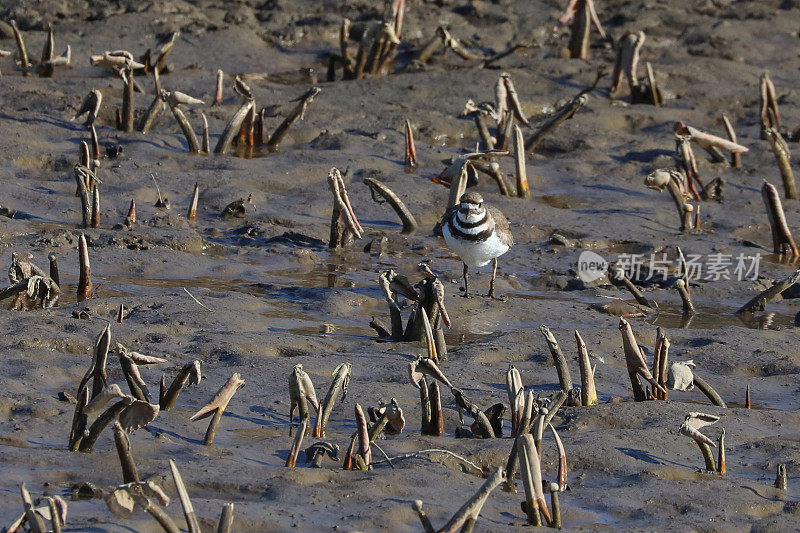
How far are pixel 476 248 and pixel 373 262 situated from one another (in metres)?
0.95

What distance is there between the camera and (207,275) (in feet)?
24.3

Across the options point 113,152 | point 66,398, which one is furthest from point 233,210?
point 66,398

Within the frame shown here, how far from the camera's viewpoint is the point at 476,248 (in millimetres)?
7266

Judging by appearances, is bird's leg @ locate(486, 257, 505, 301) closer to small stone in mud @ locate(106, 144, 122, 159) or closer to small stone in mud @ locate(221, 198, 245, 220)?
small stone in mud @ locate(221, 198, 245, 220)

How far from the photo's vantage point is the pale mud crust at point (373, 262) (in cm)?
430

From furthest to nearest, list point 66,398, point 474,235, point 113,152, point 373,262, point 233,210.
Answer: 1. point 113,152
2. point 233,210
3. point 373,262
4. point 474,235
5. point 66,398

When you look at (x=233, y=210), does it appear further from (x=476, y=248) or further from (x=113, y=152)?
(x=476, y=248)

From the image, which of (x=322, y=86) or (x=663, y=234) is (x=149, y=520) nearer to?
(x=663, y=234)

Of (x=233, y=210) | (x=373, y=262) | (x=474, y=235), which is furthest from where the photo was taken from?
(x=233, y=210)

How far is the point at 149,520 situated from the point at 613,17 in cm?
1150

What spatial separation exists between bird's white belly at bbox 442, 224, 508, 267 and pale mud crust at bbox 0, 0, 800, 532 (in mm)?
287

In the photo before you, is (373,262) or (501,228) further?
(373,262)

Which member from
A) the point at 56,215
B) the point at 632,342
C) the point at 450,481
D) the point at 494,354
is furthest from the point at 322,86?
the point at 450,481

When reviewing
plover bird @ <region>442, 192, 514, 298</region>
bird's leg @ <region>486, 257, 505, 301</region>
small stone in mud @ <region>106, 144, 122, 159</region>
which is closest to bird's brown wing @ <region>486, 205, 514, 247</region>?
plover bird @ <region>442, 192, 514, 298</region>
